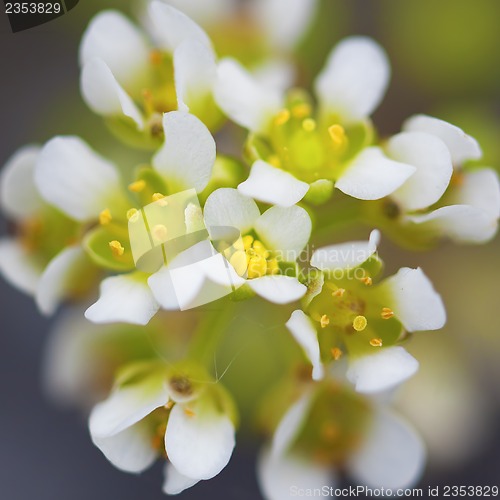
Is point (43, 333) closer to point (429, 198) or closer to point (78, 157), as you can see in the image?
point (78, 157)

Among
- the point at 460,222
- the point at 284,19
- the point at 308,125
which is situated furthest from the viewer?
the point at 284,19

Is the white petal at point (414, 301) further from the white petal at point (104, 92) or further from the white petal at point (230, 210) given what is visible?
the white petal at point (104, 92)

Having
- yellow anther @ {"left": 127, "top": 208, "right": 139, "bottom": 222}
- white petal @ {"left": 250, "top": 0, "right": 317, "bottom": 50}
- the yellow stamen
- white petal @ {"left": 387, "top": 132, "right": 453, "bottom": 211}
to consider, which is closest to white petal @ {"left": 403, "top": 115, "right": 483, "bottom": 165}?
white petal @ {"left": 387, "top": 132, "right": 453, "bottom": 211}

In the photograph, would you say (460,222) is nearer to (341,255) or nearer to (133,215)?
(341,255)

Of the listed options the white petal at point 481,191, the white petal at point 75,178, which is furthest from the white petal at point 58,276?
the white petal at point 481,191

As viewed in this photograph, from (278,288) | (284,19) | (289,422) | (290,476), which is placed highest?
(284,19)

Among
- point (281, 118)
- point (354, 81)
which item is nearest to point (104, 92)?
A: point (281, 118)
